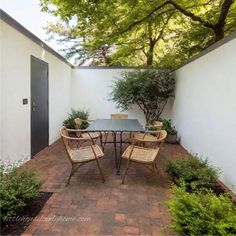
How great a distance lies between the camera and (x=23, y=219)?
2.34m

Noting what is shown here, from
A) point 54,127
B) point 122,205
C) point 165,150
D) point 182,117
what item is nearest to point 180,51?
point 182,117

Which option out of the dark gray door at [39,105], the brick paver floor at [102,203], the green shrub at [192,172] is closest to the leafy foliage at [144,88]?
the dark gray door at [39,105]

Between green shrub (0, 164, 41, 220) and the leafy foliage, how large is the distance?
4.71 meters

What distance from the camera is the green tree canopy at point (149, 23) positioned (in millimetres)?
5973

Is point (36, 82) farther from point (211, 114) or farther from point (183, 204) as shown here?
point (183, 204)

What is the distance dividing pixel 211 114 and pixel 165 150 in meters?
1.86

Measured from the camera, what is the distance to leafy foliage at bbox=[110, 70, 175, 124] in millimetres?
6969

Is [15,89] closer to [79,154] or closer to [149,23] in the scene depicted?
[79,154]

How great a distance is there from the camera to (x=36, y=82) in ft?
15.8

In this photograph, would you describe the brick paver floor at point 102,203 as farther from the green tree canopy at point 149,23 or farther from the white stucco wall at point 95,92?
the white stucco wall at point 95,92

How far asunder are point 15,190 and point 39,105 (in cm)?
284

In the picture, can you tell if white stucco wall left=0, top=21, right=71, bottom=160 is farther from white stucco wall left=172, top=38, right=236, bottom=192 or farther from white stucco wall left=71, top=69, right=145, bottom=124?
white stucco wall left=172, top=38, right=236, bottom=192

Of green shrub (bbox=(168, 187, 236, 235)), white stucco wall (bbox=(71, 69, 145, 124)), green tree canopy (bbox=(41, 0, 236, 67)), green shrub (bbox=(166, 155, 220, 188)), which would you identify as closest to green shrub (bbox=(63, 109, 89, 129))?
white stucco wall (bbox=(71, 69, 145, 124))

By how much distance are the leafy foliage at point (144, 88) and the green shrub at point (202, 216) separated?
5161 mm
